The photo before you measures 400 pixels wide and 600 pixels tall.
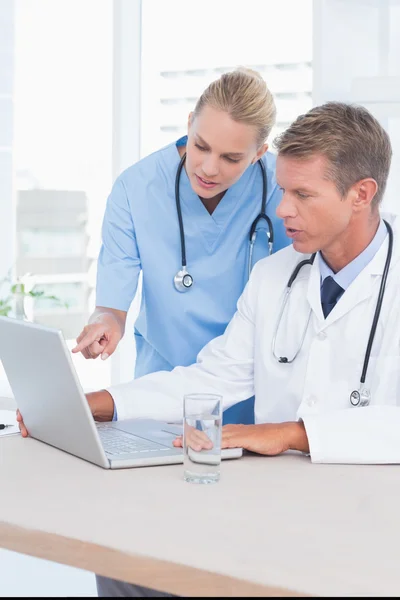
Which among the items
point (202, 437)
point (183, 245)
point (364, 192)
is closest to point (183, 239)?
point (183, 245)

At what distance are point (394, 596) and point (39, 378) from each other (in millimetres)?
709

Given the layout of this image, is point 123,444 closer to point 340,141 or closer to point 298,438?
point 298,438

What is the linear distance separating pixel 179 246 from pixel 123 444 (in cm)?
72

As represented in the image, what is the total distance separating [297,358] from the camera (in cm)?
168

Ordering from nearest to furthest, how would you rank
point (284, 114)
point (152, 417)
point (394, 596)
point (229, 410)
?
1. point (394, 596)
2. point (152, 417)
3. point (229, 410)
4. point (284, 114)

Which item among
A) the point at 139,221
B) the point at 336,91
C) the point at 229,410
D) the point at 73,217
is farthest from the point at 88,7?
the point at 229,410

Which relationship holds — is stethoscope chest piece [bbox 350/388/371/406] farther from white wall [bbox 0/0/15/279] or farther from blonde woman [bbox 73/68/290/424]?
white wall [bbox 0/0/15/279]

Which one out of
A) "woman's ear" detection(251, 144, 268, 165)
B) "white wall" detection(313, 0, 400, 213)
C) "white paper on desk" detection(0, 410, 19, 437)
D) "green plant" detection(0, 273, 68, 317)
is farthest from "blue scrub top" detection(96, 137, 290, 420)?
"green plant" detection(0, 273, 68, 317)

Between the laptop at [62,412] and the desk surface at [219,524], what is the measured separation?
0.03 meters

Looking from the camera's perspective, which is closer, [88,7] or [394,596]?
[394,596]

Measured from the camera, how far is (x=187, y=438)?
1220 mm

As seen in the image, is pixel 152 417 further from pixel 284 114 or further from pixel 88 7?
pixel 88 7

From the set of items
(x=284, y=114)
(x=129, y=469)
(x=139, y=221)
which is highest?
(x=284, y=114)

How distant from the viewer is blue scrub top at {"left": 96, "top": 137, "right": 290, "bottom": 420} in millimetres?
2004
